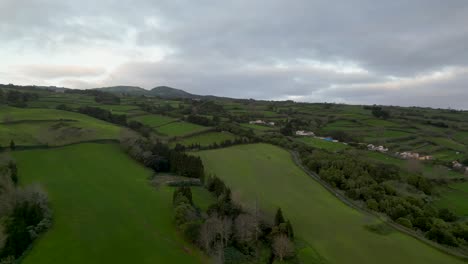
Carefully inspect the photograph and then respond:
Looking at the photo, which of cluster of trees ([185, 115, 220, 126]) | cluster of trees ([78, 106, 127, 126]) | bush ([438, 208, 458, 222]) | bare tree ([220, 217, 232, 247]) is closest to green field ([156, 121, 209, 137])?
cluster of trees ([185, 115, 220, 126])

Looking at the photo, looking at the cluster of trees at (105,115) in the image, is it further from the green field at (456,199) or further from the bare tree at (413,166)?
the green field at (456,199)

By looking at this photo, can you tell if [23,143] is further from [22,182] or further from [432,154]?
[432,154]

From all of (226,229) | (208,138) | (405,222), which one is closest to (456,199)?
(405,222)

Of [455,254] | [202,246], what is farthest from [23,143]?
[455,254]

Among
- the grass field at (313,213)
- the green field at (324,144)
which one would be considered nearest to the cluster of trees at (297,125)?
the green field at (324,144)

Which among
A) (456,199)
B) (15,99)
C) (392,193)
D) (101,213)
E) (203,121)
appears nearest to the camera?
(101,213)

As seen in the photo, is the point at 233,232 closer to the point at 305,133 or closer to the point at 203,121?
the point at 203,121

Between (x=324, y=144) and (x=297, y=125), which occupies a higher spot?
(x=297, y=125)

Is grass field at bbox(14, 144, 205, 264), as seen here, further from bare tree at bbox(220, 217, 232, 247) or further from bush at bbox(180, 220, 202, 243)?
bare tree at bbox(220, 217, 232, 247)
